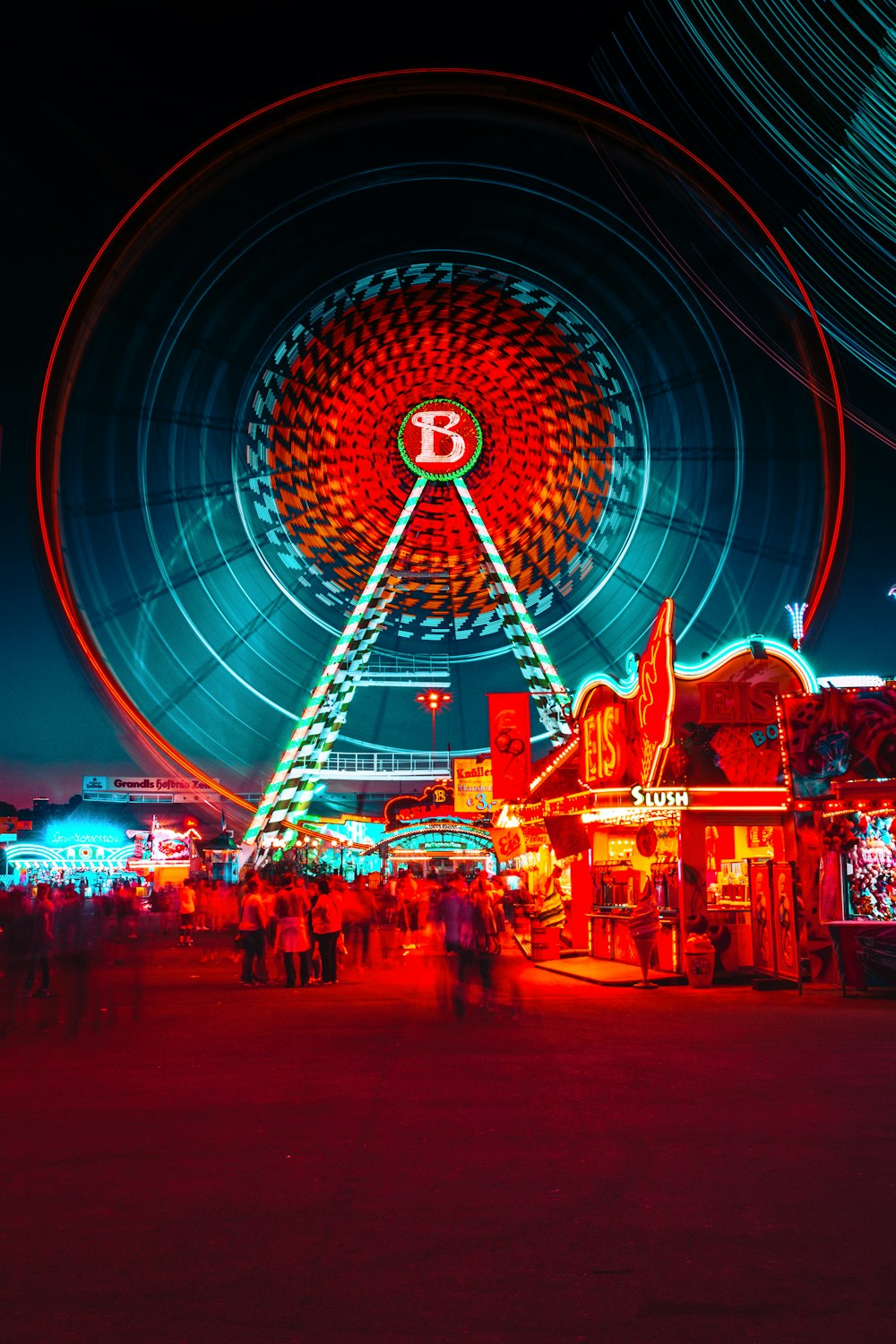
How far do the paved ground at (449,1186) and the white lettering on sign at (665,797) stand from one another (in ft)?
22.2

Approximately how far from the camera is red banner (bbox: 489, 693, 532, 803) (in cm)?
2861

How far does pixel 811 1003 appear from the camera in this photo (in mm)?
14781

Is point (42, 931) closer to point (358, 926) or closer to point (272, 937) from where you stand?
point (272, 937)

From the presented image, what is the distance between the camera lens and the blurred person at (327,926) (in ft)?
58.0

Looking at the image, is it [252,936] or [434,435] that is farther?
[434,435]

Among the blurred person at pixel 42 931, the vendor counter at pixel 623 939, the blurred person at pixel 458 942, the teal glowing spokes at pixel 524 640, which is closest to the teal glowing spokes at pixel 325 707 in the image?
the teal glowing spokes at pixel 524 640

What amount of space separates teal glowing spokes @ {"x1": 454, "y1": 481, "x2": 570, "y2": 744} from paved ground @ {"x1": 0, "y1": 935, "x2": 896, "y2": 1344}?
21.8m

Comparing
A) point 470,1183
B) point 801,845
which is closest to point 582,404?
point 801,845

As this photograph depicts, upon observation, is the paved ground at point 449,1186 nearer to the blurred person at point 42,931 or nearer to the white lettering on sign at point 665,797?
the blurred person at point 42,931

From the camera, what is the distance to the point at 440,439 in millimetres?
34469

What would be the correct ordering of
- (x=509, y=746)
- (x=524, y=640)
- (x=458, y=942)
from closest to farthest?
(x=458, y=942)
(x=509, y=746)
(x=524, y=640)

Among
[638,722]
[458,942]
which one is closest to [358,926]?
[638,722]

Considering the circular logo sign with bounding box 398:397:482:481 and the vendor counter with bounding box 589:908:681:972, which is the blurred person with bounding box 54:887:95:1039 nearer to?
the vendor counter with bounding box 589:908:681:972

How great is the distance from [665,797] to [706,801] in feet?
2.02
